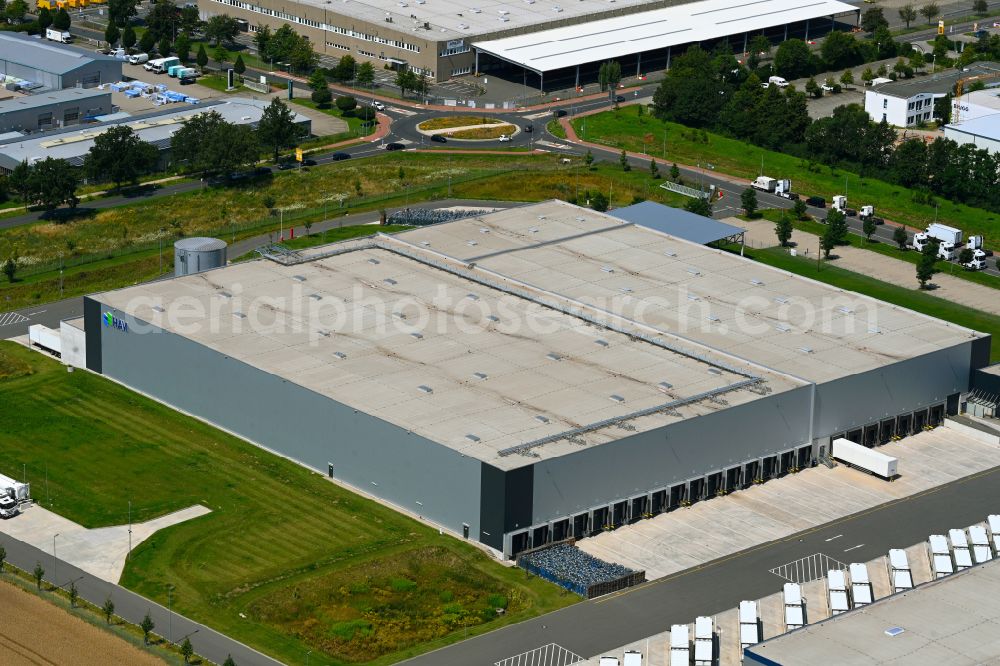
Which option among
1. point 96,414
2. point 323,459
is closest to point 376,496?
point 323,459

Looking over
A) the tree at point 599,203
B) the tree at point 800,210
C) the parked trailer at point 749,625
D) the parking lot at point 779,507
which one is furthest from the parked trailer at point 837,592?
the tree at point 800,210

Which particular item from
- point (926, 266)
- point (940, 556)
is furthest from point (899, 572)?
point (926, 266)

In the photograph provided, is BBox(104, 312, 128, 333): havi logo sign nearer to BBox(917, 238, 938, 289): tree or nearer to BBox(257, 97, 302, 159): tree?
BBox(257, 97, 302, 159): tree

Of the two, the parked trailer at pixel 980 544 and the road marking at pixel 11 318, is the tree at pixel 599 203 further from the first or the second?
the parked trailer at pixel 980 544

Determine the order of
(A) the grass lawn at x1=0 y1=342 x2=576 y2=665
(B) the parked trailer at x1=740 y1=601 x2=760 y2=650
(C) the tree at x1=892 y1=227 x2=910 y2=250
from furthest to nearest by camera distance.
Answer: (C) the tree at x1=892 y1=227 x2=910 y2=250, (A) the grass lawn at x1=0 y1=342 x2=576 y2=665, (B) the parked trailer at x1=740 y1=601 x2=760 y2=650

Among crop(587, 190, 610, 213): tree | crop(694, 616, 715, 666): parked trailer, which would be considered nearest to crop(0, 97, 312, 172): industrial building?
crop(587, 190, 610, 213): tree

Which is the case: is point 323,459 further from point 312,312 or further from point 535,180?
point 535,180
